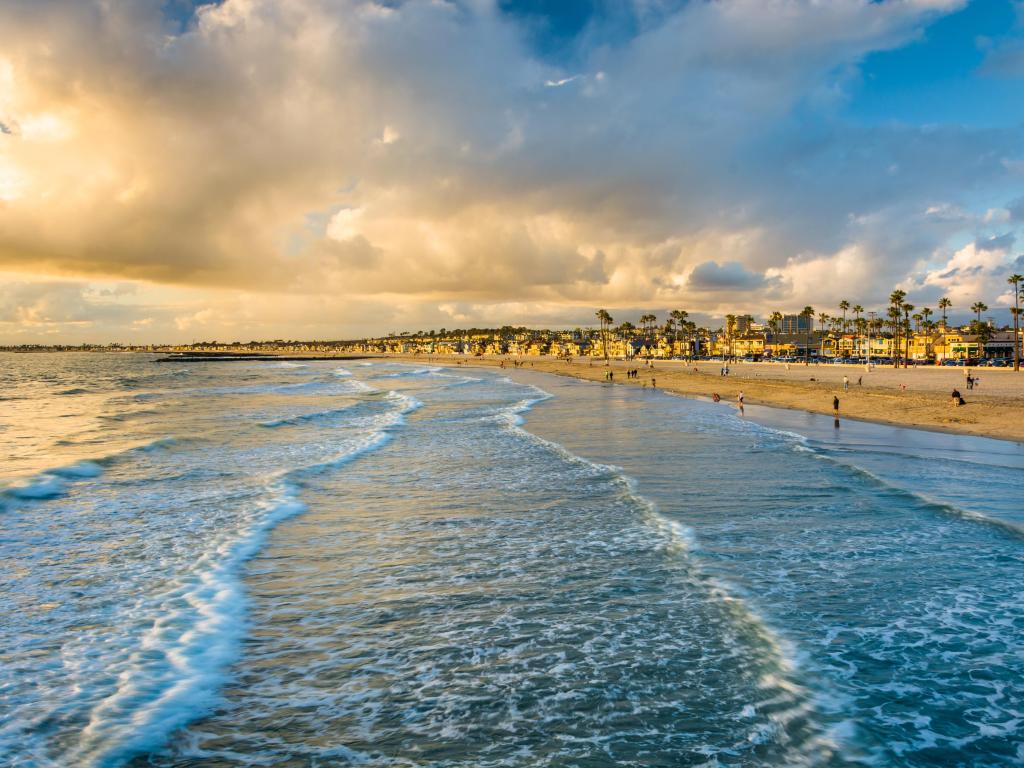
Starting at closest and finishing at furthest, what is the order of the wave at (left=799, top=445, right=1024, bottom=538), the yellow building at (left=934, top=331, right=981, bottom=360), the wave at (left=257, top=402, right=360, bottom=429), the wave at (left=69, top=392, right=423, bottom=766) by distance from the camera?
the wave at (left=69, top=392, right=423, bottom=766) < the wave at (left=799, top=445, right=1024, bottom=538) < the wave at (left=257, top=402, right=360, bottom=429) < the yellow building at (left=934, top=331, right=981, bottom=360)

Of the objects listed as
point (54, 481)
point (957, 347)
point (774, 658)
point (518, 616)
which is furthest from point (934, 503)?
point (957, 347)

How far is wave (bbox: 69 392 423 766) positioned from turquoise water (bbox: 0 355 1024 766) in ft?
0.14

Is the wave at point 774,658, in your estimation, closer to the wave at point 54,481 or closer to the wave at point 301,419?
the wave at point 54,481

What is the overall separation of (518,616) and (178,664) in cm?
483

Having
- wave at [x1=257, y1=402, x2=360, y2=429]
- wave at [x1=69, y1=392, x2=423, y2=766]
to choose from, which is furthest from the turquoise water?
wave at [x1=257, y1=402, x2=360, y2=429]

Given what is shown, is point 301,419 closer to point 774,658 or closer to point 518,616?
point 518,616

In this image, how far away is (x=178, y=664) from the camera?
8.48 meters

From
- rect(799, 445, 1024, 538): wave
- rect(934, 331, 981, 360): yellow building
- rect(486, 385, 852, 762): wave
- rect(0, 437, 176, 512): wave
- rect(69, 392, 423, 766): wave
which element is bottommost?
rect(0, 437, 176, 512): wave

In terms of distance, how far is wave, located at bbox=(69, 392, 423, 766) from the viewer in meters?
6.82

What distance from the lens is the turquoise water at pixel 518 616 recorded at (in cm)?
678

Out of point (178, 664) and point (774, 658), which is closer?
point (774, 658)

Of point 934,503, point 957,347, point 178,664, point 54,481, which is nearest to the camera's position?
point 178,664

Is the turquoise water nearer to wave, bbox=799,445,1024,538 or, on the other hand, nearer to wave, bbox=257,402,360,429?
wave, bbox=799,445,1024,538

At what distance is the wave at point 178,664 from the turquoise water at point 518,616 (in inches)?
1.7
